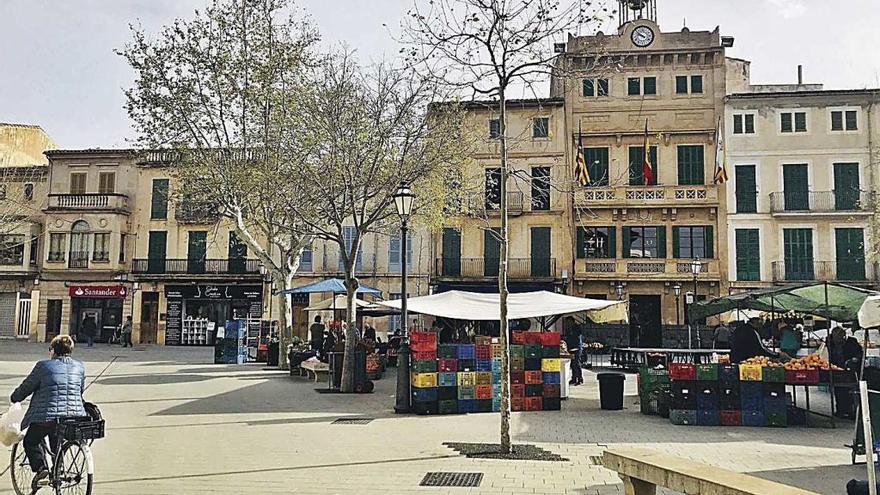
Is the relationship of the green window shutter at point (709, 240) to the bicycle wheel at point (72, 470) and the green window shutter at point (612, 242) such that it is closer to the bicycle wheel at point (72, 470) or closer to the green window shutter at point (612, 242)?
the green window shutter at point (612, 242)

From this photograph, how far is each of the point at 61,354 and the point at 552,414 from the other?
848cm

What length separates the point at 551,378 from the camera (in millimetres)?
14273

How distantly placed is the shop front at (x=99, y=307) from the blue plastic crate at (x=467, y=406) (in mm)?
33546

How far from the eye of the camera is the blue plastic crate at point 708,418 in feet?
40.0

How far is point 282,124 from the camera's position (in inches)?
721

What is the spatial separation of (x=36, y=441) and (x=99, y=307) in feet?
129

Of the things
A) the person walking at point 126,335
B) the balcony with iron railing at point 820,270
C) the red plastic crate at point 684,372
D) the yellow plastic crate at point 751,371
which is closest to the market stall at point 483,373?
the red plastic crate at point 684,372

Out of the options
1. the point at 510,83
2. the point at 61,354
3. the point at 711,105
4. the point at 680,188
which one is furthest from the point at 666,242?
the point at 61,354

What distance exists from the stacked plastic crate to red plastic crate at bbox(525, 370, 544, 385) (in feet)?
5.57

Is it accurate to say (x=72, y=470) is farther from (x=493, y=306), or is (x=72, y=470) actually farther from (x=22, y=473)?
(x=493, y=306)

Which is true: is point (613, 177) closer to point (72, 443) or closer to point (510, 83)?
point (510, 83)

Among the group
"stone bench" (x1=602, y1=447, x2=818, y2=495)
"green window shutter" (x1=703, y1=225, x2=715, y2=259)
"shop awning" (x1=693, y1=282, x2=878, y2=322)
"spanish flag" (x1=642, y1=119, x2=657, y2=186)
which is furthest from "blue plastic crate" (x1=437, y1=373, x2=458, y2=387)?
"green window shutter" (x1=703, y1=225, x2=715, y2=259)

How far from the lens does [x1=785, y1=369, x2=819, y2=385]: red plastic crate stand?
12164 mm

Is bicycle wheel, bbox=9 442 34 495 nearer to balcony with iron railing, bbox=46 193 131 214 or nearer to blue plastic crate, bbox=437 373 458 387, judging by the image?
blue plastic crate, bbox=437 373 458 387
